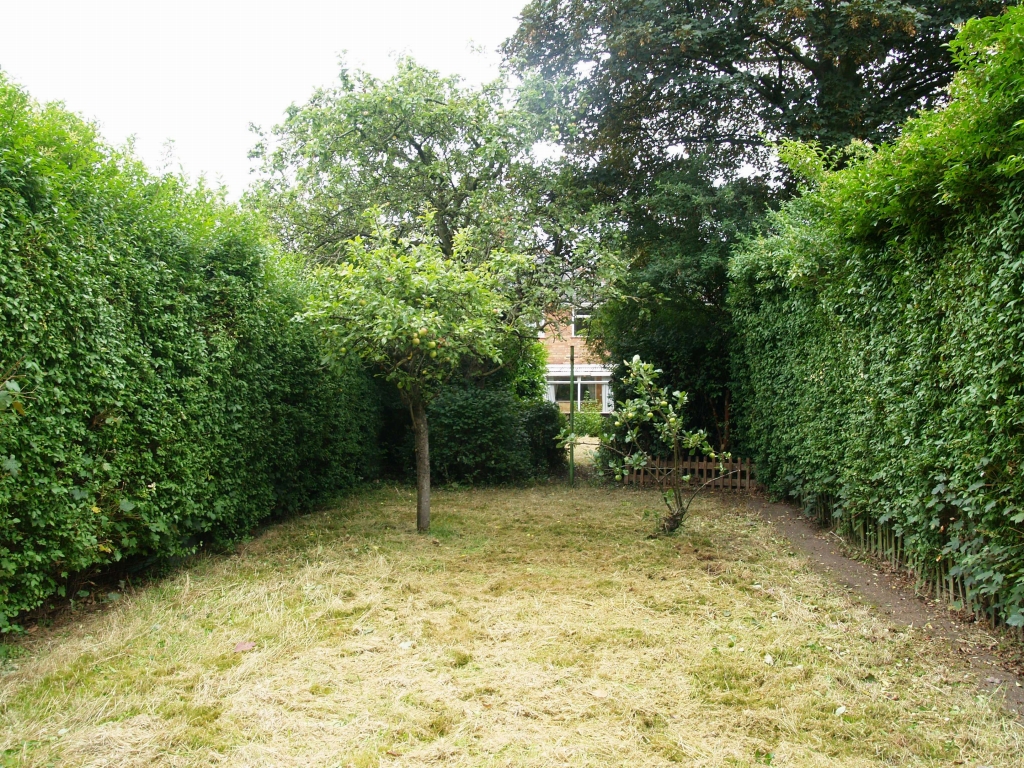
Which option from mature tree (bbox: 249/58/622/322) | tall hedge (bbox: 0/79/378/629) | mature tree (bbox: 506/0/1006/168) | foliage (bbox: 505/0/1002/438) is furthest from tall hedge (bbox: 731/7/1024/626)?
mature tree (bbox: 249/58/622/322)

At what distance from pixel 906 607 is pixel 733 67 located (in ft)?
30.2

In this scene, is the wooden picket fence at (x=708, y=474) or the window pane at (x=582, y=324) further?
the window pane at (x=582, y=324)

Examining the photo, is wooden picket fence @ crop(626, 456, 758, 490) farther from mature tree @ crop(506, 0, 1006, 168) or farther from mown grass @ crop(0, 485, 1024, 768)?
mature tree @ crop(506, 0, 1006, 168)

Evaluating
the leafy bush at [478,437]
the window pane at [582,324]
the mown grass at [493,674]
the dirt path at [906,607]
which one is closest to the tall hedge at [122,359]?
the mown grass at [493,674]

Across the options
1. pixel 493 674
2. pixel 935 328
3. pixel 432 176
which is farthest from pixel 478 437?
pixel 935 328

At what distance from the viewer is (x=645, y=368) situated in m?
6.27

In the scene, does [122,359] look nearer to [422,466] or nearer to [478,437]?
[422,466]

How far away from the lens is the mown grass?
2686mm

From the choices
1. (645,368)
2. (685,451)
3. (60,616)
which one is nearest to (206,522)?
(60,616)

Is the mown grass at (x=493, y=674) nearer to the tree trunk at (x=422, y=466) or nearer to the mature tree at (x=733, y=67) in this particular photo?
the tree trunk at (x=422, y=466)

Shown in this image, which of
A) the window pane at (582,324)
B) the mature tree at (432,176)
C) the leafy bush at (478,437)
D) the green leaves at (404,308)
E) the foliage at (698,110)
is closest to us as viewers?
the green leaves at (404,308)

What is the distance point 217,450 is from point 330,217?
6.65 meters

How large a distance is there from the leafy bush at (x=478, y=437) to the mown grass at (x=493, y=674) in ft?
16.4

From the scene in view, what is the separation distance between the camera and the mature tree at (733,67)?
30.2 ft
